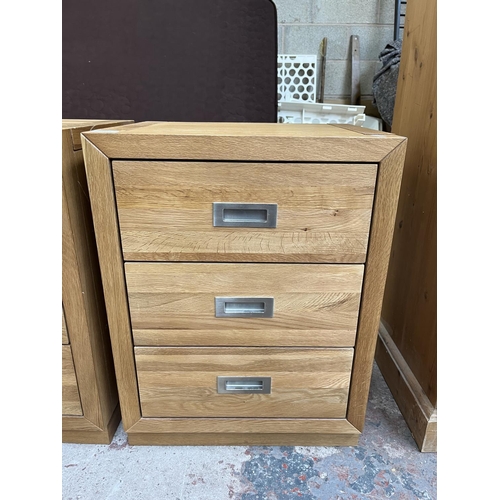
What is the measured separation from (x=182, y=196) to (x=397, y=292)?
617mm

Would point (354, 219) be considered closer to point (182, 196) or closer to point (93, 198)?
point (182, 196)

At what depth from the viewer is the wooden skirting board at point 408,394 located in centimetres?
74

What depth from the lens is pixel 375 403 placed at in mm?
892

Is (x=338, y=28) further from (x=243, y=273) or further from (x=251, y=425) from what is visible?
(x=251, y=425)

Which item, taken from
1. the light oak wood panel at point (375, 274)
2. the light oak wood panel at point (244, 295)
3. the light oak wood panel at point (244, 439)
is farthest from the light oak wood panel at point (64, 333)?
the light oak wood panel at point (375, 274)

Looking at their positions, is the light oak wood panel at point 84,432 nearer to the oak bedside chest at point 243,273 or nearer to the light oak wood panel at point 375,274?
the oak bedside chest at point 243,273

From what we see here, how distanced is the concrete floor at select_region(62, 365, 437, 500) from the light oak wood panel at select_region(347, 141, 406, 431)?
8cm

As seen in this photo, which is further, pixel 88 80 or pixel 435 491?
pixel 88 80

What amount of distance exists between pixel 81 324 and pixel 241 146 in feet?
1.39

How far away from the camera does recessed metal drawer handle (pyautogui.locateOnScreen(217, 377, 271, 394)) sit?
72cm

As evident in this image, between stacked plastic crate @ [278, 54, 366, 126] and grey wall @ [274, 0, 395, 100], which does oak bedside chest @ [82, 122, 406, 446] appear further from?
grey wall @ [274, 0, 395, 100]

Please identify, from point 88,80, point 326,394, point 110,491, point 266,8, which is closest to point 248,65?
point 266,8

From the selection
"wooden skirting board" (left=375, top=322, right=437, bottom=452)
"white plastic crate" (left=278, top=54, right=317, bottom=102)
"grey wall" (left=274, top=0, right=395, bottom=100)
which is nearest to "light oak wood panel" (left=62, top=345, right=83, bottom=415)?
"wooden skirting board" (left=375, top=322, right=437, bottom=452)

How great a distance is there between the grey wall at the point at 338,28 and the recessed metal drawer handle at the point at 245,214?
4.17ft
